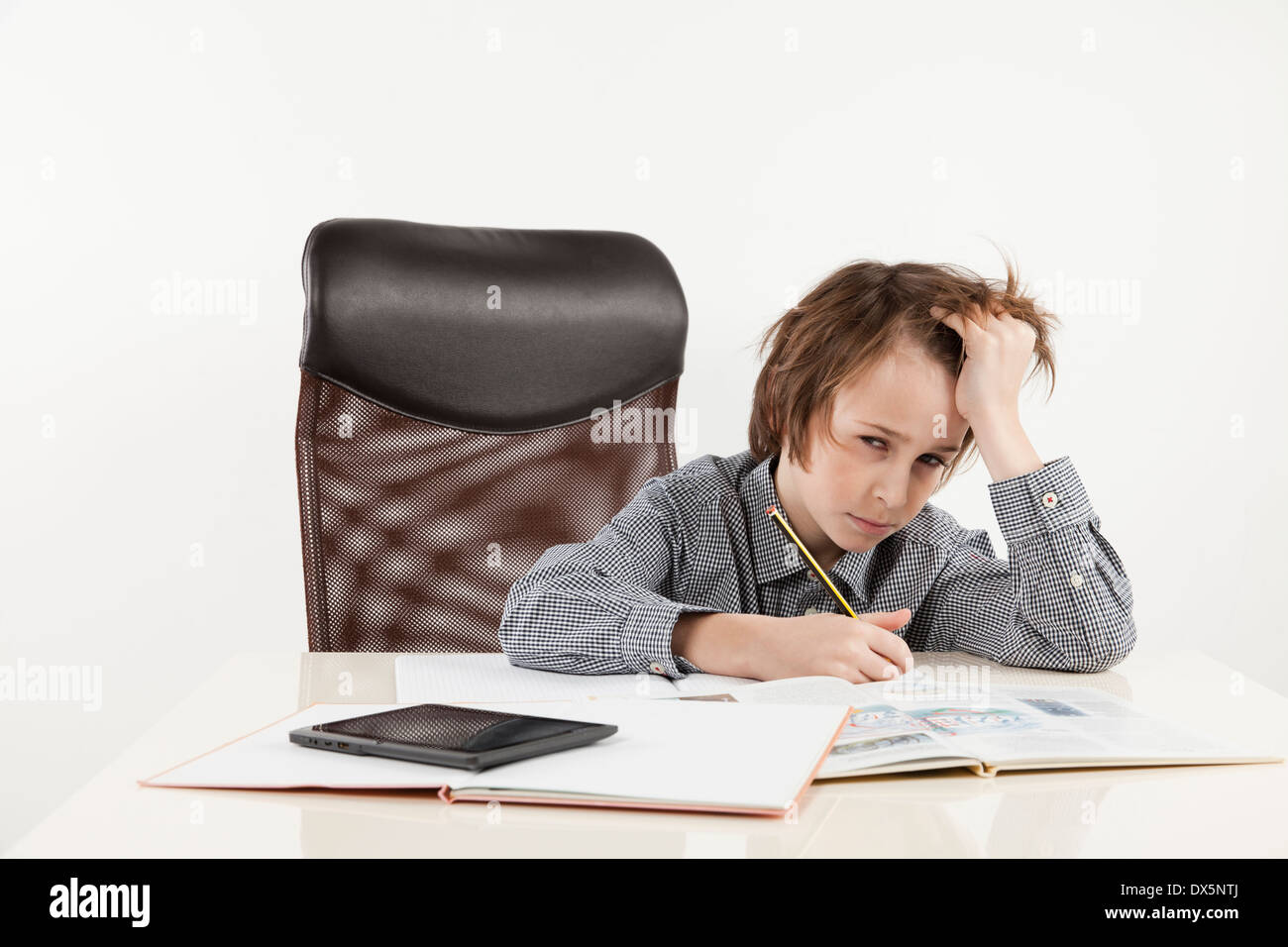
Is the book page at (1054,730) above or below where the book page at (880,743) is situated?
below

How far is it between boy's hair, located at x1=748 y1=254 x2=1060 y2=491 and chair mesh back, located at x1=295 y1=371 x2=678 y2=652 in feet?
0.98

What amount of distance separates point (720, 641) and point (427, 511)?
57cm

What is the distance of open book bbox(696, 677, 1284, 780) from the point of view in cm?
62

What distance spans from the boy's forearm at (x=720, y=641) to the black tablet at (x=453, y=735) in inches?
13.0

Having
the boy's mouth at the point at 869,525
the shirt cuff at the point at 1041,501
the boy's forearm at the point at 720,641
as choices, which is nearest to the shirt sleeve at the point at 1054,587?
the shirt cuff at the point at 1041,501

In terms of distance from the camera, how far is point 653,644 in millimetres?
979

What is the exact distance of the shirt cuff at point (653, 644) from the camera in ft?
3.19

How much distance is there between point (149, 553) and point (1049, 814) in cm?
173

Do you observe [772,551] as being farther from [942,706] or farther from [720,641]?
[942,706]

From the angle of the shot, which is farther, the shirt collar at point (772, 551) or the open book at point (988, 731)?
the shirt collar at point (772, 551)

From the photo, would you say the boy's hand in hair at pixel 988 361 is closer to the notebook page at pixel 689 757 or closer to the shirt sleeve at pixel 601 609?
the shirt sleeve at pixel 601 609

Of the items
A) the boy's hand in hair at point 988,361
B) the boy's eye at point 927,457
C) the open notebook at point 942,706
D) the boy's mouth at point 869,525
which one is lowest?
the open notebook at point 942,706

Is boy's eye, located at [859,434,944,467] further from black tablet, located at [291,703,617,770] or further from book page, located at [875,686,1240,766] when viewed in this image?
black tablet, located at [291,703,617,770]

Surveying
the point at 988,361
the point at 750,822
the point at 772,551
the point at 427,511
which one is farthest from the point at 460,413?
the point at 750,822
